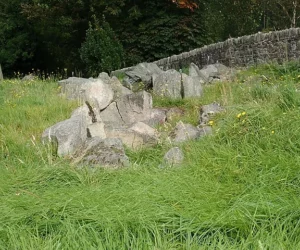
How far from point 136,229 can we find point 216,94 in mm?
4439

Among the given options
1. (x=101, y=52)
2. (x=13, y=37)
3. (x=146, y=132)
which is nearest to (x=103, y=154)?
(x=146, y=132)

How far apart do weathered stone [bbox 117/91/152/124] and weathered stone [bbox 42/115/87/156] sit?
65.5 inches

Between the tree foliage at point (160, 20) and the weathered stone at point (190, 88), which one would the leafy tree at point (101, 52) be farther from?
the weathered stone at point (190, 88)

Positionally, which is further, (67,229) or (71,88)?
(71,88)

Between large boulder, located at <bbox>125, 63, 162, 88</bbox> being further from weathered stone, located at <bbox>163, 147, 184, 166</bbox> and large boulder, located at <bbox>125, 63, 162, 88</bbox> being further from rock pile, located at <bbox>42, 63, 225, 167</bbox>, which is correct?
weathered stone, located at <bbox>163, 147, 184, 166</bbox>

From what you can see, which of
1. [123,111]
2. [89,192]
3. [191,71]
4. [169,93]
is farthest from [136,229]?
[191,71]

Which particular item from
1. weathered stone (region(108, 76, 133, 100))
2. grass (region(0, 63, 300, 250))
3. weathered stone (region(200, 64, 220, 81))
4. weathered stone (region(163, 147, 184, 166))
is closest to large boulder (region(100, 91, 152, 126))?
weathered stone (region(108, 76, 133, 100))

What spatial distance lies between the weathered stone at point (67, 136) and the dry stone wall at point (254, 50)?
5502mm

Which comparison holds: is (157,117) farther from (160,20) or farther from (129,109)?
(160,20)

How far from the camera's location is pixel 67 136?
4688 millimetres

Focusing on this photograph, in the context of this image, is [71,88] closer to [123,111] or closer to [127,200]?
[123,111]

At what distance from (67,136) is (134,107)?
2116 millimetres

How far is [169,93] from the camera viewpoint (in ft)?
25.1

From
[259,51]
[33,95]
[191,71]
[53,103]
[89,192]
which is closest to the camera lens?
[89,192]
